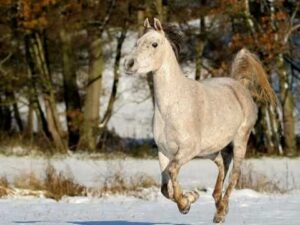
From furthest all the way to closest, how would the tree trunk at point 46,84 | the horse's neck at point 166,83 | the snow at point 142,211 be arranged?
the tree trunk at point 46,84
the snow at point 142,211
the horse's neck at point 166,83

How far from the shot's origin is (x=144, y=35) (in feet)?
Result: 26.1

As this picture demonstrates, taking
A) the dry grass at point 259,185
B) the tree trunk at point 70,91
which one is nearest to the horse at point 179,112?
the dry grass at point 259,185

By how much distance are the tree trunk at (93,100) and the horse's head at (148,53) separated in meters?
18.6

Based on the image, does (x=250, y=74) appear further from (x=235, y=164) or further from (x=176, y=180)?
(x=176, y=180)

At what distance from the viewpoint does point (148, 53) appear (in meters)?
7.82

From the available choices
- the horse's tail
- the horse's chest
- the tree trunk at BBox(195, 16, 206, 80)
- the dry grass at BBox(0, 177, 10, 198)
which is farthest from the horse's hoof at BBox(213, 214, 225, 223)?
the tree trunk at BBox(195, 16, 206, 80)

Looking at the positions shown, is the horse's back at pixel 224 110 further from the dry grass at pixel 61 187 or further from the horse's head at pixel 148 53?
the dry grass at pixel 61 187

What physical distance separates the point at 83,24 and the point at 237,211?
51.1 ft

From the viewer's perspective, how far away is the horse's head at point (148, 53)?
25.1 ft

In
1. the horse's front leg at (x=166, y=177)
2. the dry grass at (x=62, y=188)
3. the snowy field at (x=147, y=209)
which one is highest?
the horse's front leg at (x=166, y=177)

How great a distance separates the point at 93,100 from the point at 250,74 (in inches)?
683

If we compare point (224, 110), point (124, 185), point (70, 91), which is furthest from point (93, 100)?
point (224, 110)

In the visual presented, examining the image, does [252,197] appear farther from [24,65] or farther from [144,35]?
[24,65]

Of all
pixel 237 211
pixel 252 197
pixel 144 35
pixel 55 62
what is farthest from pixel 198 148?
pixel 55 62
